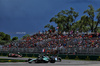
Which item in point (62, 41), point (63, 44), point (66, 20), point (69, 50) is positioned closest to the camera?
point (69, 50)

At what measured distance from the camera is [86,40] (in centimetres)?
4147

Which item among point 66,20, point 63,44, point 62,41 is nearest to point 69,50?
point 63,44

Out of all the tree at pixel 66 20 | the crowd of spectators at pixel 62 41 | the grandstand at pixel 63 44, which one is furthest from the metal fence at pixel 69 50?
the tree at pixel 66 20

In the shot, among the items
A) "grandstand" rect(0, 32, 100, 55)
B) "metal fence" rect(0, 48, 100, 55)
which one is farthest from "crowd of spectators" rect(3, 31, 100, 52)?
"metal fence" rect(0, 48, 100, 55)

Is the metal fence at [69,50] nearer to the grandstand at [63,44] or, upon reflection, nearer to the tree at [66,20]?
the grandstand at [63,44]

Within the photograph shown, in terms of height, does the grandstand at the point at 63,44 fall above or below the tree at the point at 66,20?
below

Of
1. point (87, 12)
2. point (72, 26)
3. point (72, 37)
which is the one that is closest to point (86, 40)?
point (72, 37)

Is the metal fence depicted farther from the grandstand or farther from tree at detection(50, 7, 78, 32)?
tree at detection(50, 7, 78, 32)

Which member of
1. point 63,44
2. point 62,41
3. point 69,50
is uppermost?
point 62,41

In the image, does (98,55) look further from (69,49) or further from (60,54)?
(60,54)

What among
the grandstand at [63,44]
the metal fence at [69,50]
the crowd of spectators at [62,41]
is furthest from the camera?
the crowd of spectators at [62,41]

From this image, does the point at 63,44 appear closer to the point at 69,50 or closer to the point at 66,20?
the point at 69,50

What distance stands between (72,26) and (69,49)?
38.4 m

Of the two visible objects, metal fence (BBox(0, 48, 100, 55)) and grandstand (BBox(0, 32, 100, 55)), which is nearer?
metal fence (BBox(0, 48, 100, 55))
